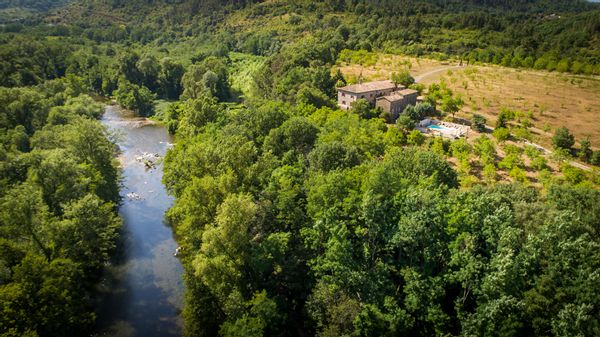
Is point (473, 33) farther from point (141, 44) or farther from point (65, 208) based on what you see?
point (65, 208)

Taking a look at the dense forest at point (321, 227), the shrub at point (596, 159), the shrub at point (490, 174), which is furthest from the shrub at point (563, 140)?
the shrub at point (490, 174)

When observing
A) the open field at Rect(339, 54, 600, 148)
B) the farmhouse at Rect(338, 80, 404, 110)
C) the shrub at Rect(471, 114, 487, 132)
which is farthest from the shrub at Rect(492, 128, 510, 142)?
the farmhouse at Rect(338, 80, 404, 110)

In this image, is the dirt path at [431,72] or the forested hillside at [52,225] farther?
the dirt path at [431,72]

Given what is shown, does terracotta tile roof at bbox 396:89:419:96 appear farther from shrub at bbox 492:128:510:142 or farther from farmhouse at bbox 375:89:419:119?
shrub at bbox 492:128:510:142

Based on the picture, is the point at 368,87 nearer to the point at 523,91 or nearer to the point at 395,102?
the point at 395,102

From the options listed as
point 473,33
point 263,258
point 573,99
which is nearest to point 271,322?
point 263,258

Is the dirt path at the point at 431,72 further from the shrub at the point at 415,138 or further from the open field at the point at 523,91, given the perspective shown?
the shrub at the point at 415,138

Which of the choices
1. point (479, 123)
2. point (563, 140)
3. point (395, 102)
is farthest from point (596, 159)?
point (395, 102)
